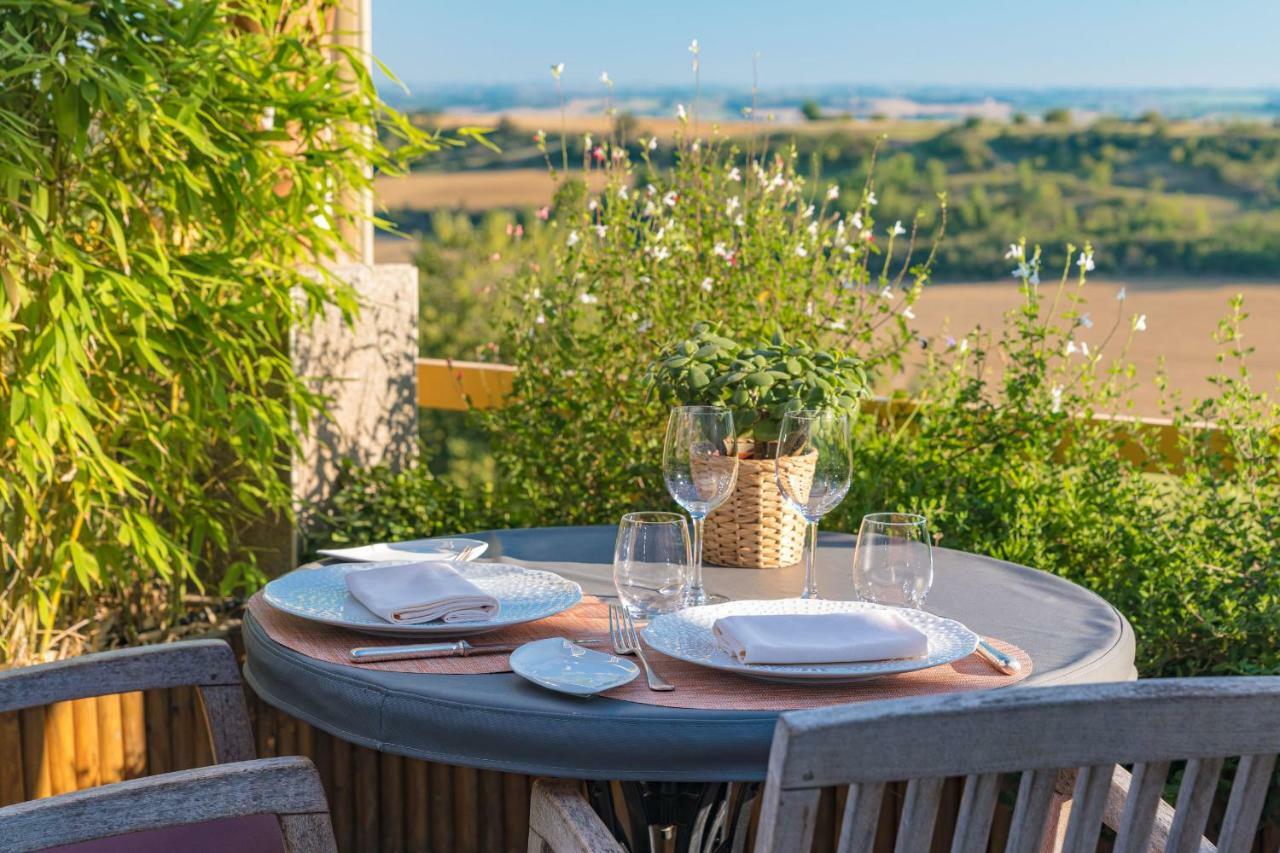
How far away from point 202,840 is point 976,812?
104 cm

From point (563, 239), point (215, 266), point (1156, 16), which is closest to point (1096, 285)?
point (1156, 16)

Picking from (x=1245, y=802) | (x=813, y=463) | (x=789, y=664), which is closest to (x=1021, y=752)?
(x=1245, y=802)

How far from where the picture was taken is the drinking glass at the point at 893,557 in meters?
1.41

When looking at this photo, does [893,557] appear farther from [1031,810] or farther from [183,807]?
[183,807]

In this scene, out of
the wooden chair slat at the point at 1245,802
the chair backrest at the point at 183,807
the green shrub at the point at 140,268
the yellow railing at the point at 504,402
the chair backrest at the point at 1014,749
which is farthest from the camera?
the yellow railing at the point at 504,402

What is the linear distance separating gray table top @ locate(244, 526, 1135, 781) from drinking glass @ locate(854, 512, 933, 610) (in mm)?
158

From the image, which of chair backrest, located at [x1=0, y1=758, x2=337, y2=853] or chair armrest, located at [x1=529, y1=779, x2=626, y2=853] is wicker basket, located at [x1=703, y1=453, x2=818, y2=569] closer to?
chair armrest, located at [x1=529, y1=779, x2=626, y2=853]

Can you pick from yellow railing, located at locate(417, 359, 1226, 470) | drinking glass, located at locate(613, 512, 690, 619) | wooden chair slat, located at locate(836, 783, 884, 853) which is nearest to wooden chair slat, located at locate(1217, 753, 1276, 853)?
wooden chair slat, located at locate(836, 783, 884, 853)

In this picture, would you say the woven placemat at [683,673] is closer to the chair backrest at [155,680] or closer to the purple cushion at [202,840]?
the chair backrest at [155,680]

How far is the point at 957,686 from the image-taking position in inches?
51.3

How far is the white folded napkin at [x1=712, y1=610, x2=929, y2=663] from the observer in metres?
1.29

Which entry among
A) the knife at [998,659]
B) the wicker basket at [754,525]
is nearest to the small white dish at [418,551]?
the wicker basket at [754,525]

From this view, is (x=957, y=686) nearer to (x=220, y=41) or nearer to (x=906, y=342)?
(x=906, y=342)

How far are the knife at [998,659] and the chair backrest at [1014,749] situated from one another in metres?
0.44
